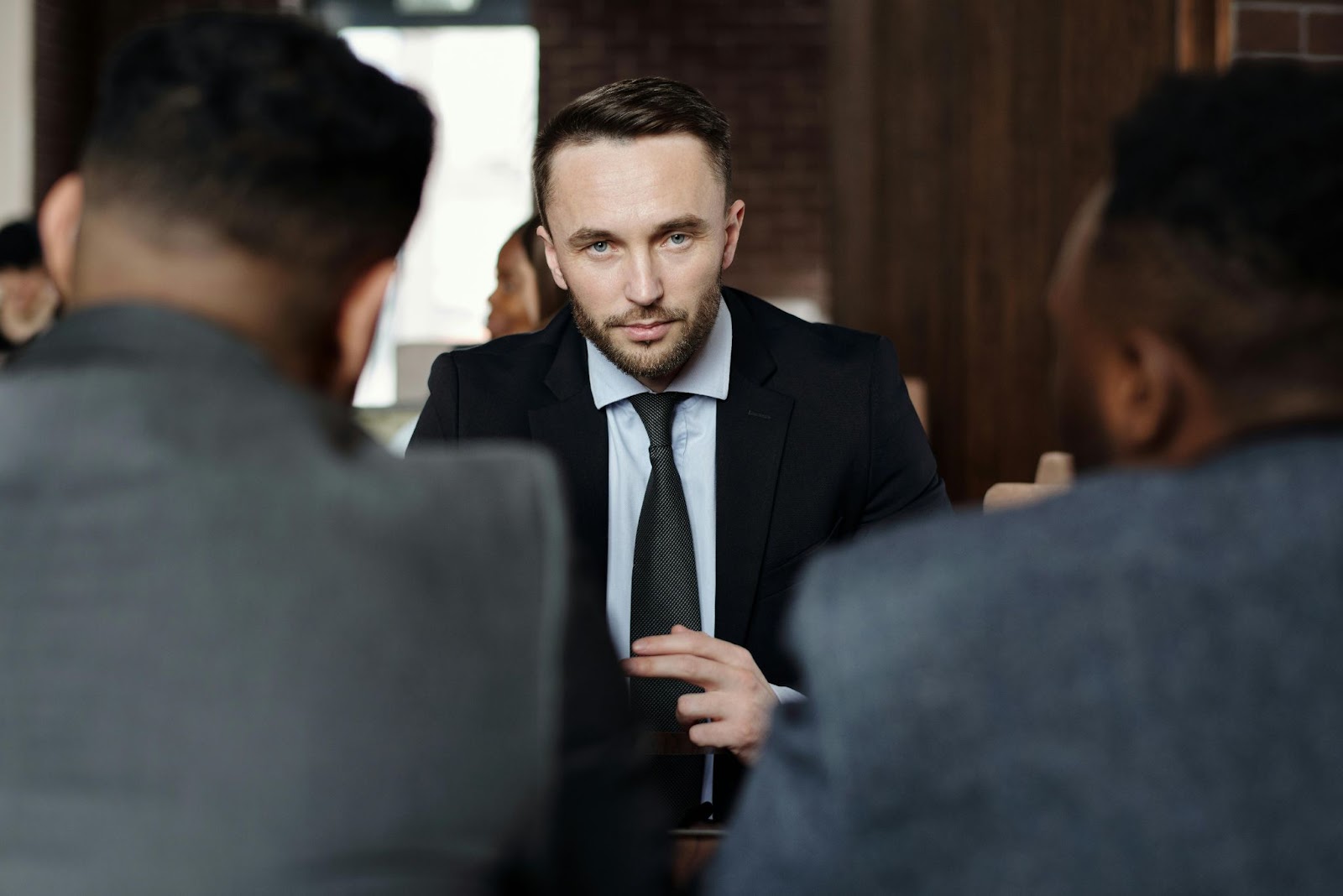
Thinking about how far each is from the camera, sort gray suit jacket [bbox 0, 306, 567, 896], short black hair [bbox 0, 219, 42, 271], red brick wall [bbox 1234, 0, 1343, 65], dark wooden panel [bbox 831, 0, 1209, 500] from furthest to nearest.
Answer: short black hair [bbox 0, 219, 42, 271] < dark wooden panel [bbox 831, 0, 1209, 500] < red brick wall [bbox 1234, 0, 1343, 65] < gray suit jacket [bbox 0, 306, 567, 896]

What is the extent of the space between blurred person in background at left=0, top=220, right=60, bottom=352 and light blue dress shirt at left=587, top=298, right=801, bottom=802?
3099 mm

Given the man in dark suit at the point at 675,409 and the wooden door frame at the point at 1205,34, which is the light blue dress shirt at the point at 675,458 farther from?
the wooden door frame at the point at 1205,34

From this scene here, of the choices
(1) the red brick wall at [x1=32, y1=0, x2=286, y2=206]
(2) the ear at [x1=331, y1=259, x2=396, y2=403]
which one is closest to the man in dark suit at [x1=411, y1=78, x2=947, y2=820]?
(2) the ear at [x1=331, y1=259, x2=396, y2=403]

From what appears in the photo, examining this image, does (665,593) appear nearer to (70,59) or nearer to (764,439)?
(764,439)

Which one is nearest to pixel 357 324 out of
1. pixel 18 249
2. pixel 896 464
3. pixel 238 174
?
pixel 238 174

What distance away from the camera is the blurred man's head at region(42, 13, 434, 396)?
0.74 m

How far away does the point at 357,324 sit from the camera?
83 centimetres

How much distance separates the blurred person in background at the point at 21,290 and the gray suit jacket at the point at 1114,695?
13.5 ft

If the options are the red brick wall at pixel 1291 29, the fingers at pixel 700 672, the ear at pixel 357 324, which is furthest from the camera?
the red brick wall at pixel 1291 29

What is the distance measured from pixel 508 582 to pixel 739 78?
6520 millimetres

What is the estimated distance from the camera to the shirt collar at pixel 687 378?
1756 mm

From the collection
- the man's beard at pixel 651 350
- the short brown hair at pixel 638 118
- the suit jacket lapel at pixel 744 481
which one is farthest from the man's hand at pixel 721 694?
the short brown hair at pixel 638 118

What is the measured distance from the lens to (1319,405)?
0.70 metres

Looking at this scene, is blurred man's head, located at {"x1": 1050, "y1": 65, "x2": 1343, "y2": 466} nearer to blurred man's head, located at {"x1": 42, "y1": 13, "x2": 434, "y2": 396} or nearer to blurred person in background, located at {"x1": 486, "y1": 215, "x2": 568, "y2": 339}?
blurred man's head, located at {"x1": 42, "y1": 13, "x2": 434, "y2": 396}
